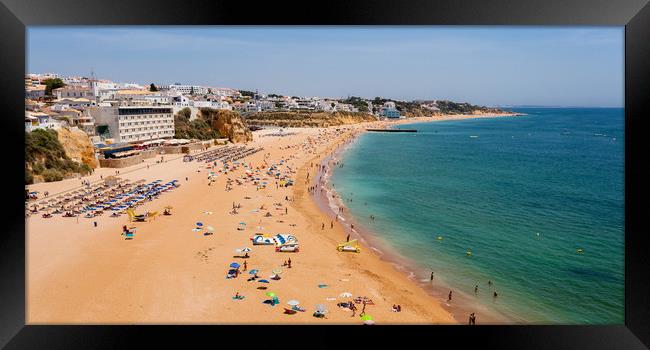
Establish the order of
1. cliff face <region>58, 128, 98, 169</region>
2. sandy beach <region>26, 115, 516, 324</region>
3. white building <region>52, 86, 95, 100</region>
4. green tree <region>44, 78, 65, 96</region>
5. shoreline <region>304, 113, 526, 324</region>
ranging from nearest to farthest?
sandy beach <region>26, 115, 516, 324</region>
shoreline <region>304, 113, 526, 324</region>
cliff face <region>58, 128, 98, 169</region>
white building <region>52, 86, 95, 100</region>
green tree <region>44, 78, 65, 96</region>

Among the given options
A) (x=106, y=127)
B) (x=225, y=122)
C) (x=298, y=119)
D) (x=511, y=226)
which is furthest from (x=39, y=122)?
(x=298, y=119)

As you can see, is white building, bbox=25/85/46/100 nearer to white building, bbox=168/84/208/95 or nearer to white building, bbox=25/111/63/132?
white building, bbox=25/111/63/132

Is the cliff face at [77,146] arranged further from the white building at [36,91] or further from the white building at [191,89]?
the white building at [191,89]

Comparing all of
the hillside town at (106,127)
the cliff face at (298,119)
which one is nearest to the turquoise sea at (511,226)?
the hillside town at (106,127)

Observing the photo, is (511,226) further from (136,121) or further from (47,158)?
(136,121)

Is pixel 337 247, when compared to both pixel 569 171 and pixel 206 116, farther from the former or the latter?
pixel 206 116

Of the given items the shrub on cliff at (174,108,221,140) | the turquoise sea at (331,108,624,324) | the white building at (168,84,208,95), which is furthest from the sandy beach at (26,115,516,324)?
the white building at (168,84,208,95)

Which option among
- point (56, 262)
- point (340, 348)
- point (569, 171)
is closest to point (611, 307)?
point (340, 348)
